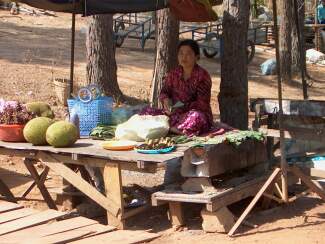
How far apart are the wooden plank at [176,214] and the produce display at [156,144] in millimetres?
507

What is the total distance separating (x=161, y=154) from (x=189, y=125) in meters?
0.85

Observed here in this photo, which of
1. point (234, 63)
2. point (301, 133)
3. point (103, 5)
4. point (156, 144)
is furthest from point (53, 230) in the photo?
point (234, 63)

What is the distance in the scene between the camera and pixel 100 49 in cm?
1045

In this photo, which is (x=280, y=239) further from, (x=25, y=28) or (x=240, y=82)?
(x=25, y=28)

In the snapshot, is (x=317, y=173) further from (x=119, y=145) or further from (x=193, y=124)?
(x=119, y=145)

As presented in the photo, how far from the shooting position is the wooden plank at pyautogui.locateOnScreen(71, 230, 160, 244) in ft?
15.5

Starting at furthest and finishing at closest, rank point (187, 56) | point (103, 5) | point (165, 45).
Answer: point (165, 45), point (103, 5), point (187, 56)

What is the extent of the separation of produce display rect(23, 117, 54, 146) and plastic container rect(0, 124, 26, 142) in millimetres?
193

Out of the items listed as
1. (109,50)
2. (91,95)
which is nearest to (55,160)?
(91,95)

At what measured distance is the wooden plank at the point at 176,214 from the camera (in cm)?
558

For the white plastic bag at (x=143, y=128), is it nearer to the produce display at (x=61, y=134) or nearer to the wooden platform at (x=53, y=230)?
the produce display at (x=61, y=134)

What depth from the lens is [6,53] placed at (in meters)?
15.1

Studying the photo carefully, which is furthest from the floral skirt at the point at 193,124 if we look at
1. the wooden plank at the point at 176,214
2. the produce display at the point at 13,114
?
the produce display at the point at 13,114

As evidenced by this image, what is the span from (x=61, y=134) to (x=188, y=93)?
145cm
